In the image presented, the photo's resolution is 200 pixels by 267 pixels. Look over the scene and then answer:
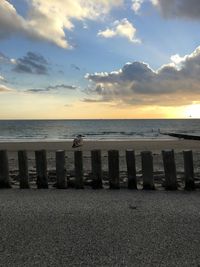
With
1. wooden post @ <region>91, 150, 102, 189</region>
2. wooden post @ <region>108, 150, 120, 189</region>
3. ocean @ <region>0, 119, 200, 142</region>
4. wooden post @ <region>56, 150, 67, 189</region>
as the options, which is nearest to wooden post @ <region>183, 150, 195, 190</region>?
wooden post @ <region>108, 150, 120, 189</region>

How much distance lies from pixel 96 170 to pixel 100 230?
2791 mm

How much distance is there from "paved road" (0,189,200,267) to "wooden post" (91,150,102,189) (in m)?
0.73

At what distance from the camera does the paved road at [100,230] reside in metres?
3.87

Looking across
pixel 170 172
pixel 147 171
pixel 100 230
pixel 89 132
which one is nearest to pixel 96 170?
pixel 147 171

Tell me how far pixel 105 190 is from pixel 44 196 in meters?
1.17

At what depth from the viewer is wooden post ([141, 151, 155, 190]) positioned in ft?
23.4

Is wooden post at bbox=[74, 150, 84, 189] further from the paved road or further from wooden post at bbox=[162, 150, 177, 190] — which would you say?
wooden post at bbox=[162, 150, 177, 190]

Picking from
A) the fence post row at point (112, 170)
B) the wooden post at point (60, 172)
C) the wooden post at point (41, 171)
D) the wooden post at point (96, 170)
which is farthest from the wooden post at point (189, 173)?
the wooden post at point (41, 171)

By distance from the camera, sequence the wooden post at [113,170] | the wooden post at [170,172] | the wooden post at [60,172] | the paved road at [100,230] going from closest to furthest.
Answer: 1. the paved road at [100,230]
2. the wooden post at [170,172]
3. the wooden post at [113,170]
4. the wooden post at [60,172]

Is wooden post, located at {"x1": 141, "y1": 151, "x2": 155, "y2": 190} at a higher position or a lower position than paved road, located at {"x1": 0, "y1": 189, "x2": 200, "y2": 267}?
higher

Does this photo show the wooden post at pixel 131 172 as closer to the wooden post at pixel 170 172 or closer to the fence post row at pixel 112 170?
the fence post row at pixel 112 170

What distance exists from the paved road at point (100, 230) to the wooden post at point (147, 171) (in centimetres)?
58

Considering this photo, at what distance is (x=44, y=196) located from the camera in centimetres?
655

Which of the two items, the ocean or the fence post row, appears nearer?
the fence post row
